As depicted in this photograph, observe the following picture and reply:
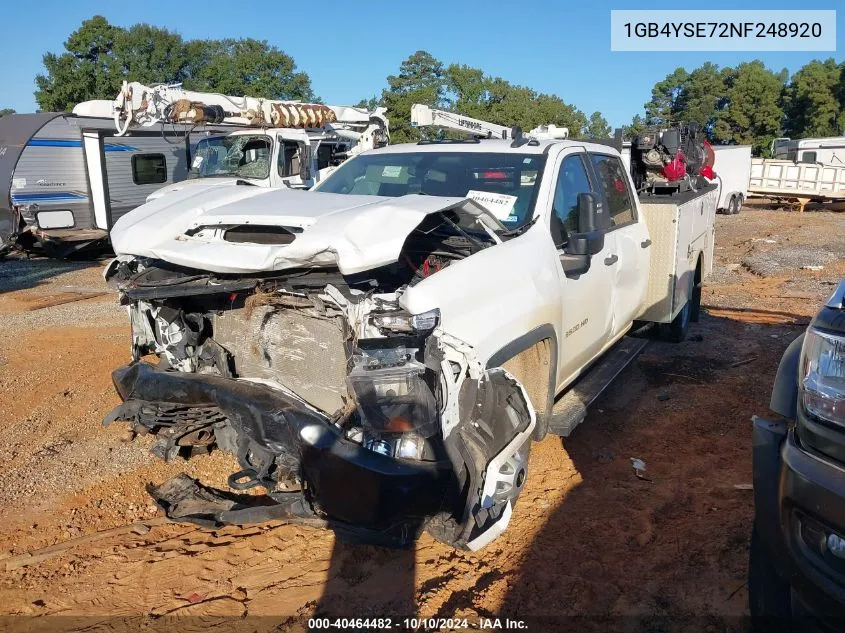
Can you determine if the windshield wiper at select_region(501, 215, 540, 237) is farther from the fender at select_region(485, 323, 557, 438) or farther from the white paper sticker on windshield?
the fender at select_region(485, 323, 557, 438)

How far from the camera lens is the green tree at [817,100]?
44.8 m

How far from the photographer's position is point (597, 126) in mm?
54656

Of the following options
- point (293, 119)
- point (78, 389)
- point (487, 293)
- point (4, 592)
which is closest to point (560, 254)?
point (487, 293)

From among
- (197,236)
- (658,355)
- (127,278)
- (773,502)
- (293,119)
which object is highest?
(293,119)

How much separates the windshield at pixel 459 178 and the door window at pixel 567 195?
0.59ft

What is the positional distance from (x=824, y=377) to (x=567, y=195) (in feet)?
8.04

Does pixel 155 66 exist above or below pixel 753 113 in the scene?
above

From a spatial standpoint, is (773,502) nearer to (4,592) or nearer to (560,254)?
(560,254)

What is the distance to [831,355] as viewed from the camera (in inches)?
86.4

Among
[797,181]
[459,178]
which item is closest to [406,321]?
[459,178]

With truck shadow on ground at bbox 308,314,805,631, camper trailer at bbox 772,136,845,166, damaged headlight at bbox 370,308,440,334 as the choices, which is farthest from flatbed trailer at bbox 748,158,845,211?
damaged headlight at bbox 370,308,440,334

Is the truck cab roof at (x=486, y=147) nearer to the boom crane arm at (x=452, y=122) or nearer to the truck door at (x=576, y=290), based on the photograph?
the truck door at (x=576, y=290)

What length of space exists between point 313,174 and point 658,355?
7939 mm

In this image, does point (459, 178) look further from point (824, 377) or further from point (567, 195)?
point (824, 377)
